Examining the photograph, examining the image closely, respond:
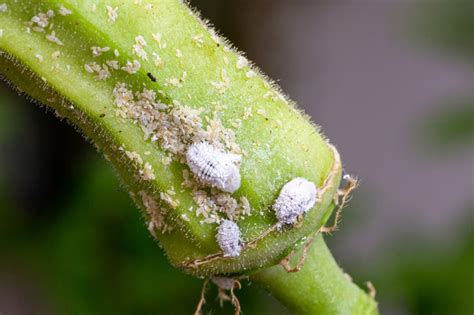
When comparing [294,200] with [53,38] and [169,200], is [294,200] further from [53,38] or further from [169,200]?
[53,38]

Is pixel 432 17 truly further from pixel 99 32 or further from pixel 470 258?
pixel 99 32

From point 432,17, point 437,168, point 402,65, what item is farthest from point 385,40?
point 432,17

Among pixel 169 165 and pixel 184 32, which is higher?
pixel 184 32

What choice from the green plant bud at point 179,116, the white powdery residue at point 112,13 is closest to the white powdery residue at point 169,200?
the green plant bud at point 179,116

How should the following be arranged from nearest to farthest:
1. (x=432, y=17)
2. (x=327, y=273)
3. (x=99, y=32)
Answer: (x=99, y=32), (x=327, y=273), (x=432, y=17)

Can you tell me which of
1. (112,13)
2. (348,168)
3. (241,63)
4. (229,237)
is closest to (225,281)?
(229,237)

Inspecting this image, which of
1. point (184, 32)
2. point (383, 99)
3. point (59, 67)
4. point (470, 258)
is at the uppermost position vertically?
point (184, 32)

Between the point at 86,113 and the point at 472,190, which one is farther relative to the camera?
the point at 472,190
